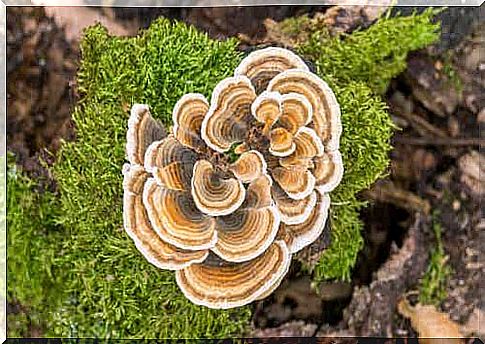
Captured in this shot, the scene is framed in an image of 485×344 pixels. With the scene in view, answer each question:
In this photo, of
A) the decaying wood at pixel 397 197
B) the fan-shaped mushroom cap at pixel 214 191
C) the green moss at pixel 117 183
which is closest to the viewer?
the fan-shaped mushroom cap at pixel 214 191

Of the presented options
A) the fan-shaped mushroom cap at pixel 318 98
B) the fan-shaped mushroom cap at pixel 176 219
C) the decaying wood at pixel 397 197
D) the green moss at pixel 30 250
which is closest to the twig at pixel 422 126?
the decaying wood at pixel 397 197

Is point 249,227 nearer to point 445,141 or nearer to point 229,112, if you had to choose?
point 229,112

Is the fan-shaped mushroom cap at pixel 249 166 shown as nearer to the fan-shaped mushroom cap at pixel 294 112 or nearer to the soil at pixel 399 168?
the fan-shaped mushroom cap at pixel 294 112

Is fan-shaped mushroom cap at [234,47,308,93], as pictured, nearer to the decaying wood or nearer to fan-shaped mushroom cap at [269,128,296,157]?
fan-shaped mushroom cap at [269,128,296,157]

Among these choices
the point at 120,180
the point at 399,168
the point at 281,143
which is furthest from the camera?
the point at 399,168

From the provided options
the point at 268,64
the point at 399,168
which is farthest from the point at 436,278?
the point at 268,64

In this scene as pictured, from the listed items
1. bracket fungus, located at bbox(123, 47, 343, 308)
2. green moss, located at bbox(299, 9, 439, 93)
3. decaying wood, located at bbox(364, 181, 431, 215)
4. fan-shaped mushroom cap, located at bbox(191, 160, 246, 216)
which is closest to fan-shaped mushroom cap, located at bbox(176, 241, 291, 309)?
bracket fungus, located at bbox(123, 47, 343, 308)

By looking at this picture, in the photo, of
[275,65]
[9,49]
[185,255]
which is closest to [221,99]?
[275,65]

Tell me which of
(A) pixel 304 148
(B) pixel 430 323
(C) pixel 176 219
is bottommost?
(B) pixel 430 323
